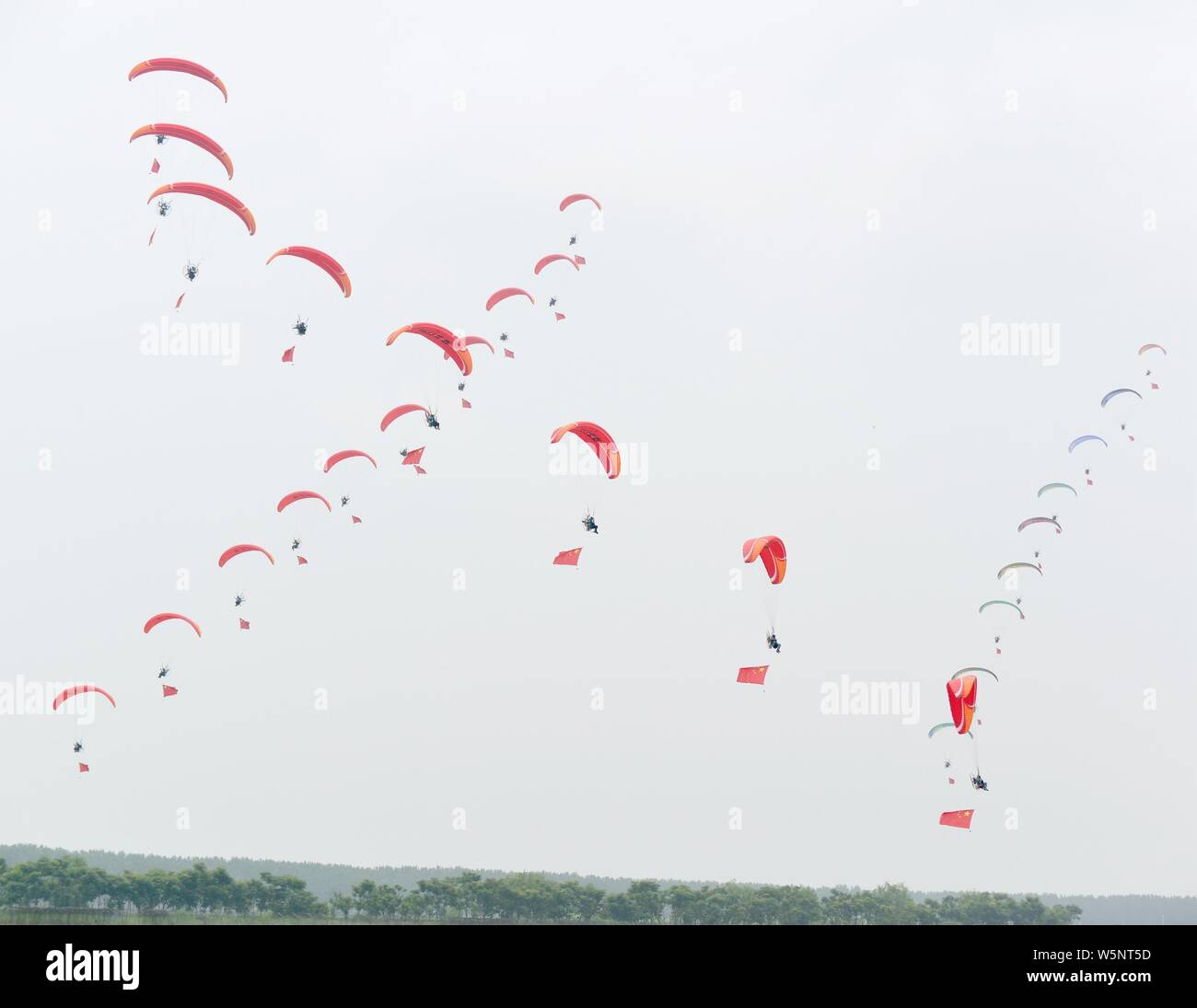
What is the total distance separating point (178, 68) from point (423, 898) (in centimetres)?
3224

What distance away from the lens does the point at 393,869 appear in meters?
50.7

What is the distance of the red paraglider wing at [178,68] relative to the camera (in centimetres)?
2533

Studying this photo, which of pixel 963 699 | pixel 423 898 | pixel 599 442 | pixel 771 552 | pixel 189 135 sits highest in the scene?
pixel 189 135

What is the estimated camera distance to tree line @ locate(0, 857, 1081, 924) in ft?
148

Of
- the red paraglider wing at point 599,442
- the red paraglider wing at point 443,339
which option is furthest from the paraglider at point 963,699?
the red paraglider wing at point 443,339

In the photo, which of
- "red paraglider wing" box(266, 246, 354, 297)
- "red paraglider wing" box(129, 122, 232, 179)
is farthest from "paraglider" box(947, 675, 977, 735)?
"red paraglider wing" box(129, 122, 232, 179)

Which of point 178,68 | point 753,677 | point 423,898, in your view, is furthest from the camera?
point 423,898

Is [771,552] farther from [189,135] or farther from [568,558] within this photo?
[189,135]

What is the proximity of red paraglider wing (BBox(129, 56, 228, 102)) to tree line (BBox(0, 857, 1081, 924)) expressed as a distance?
102 feet

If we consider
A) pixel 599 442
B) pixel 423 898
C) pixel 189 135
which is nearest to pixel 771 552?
pixel 599 442

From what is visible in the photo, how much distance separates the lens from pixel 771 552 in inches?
1045

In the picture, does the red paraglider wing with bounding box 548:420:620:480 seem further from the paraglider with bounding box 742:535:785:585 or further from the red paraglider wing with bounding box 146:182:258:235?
the red paraglider wing with bounding box 146:182:258:235
